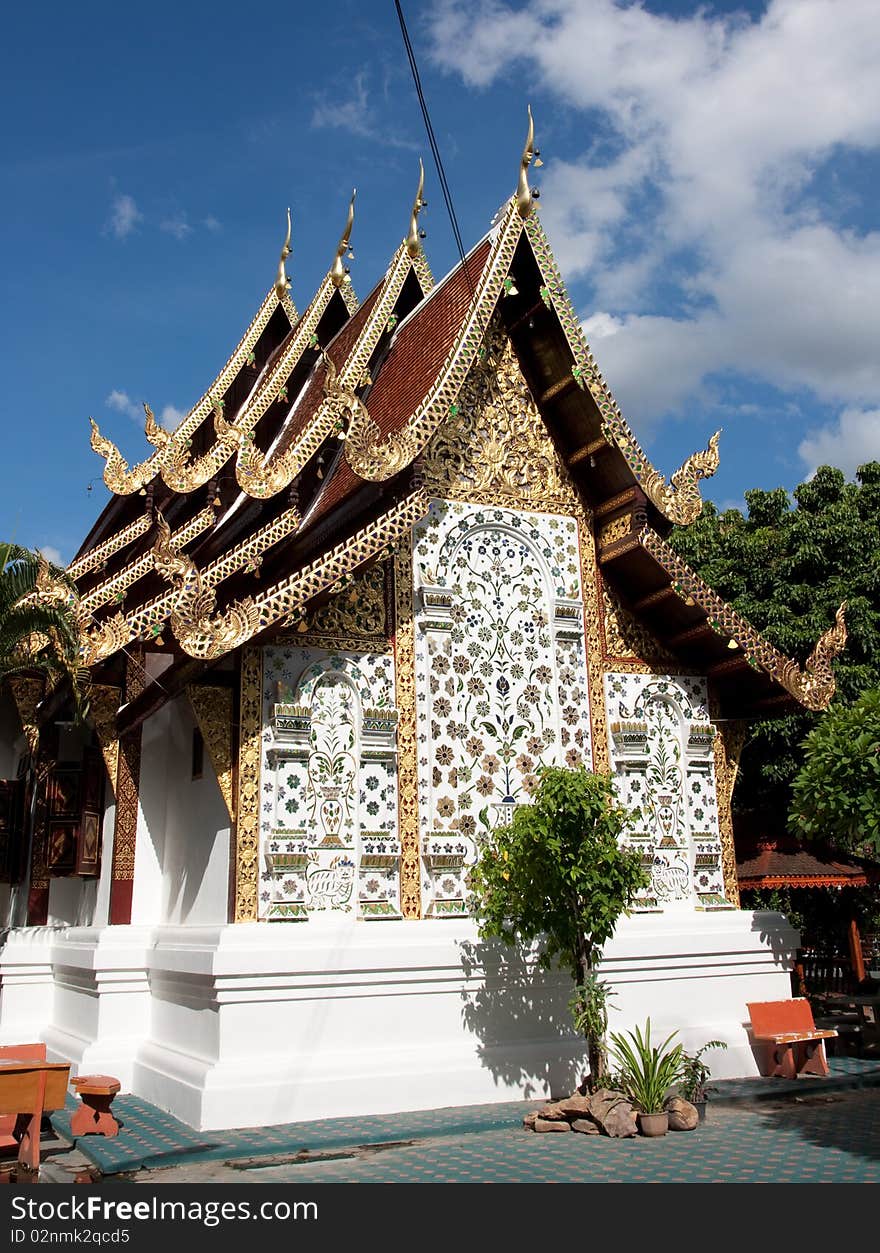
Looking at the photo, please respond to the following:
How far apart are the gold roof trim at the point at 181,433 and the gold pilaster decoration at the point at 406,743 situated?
2.05 meters

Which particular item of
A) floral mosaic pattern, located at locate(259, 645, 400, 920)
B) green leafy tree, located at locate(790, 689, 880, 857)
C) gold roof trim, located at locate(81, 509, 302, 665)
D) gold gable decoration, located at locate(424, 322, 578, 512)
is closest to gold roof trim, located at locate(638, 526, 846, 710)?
gold gable decoration, located at locate(424, 322, 578, 512)

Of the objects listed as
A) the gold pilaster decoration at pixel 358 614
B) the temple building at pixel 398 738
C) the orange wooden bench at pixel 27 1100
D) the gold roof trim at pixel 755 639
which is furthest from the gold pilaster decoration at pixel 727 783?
the orange wooden bench at pixel 27 1100

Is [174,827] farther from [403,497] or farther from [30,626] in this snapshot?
[403,497]

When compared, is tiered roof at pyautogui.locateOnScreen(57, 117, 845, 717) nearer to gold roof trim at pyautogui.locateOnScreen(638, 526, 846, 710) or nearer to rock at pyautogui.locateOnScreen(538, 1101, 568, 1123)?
gold roof trim at pyautogui.locateOnScreen(638, 526, 846, 710)

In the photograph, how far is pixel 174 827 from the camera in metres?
8.01

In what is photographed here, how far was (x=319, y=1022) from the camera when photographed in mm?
6250

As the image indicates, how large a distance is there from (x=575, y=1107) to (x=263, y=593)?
136 inches

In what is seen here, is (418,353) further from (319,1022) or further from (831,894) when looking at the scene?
(831,894)

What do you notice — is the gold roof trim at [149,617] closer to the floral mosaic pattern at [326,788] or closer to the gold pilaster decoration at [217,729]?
the gold pilaster decoration at [217,729]

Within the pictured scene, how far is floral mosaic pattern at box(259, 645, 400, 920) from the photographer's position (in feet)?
21.6

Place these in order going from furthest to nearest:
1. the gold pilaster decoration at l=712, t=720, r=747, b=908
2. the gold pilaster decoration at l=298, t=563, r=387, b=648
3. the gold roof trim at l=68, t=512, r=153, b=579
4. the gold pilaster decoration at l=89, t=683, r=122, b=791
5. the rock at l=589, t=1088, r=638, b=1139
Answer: the gold roof trim at l=68, t=512, r=153, b=579 → the gold pilaster decoration at l=712, t=720, r=747, b=908 → the gold pilaster decoration at l=89, t=683, r=122, b=791 → the gold pilaster decoration at l=298, t=563, r=387, b=648 → the rock at l=589, t=1088, r=638, b=1139

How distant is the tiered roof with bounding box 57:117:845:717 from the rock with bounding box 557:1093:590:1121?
316 centimetres
